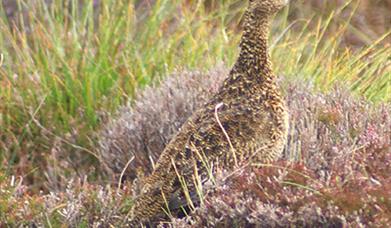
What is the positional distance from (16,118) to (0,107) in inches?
4.5

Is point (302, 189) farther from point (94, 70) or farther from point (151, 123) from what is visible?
point (94, 70)

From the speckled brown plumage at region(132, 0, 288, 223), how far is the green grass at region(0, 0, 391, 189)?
117 centimetres


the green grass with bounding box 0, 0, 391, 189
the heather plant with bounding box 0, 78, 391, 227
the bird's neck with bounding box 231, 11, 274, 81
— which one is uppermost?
the bird's neck with bounding box 231, 11, 274, 81

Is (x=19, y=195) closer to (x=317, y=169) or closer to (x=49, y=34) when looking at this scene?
(x=317, y=169)

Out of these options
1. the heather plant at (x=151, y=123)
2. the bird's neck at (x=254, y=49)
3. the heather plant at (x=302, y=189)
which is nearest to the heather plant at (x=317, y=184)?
the heather plant at (x=302, y=189)

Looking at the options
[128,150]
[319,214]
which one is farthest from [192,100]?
[319,214]

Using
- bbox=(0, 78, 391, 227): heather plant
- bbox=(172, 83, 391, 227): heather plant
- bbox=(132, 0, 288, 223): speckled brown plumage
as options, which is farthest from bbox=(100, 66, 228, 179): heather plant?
bbox=(132, 0, 288, 223): speckled brown plumage

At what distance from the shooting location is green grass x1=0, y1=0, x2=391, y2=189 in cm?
627

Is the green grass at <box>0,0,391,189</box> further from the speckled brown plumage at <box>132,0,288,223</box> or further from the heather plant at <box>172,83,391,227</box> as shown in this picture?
the speckled brown plumage at <box>132,0,288,223</box>

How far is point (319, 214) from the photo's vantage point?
407cm

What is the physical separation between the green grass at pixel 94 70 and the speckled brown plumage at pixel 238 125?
3.84 ft

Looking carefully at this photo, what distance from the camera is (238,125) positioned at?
4750 millimetres

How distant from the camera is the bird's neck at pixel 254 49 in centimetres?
491

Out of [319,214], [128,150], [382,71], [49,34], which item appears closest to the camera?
[319,214]
